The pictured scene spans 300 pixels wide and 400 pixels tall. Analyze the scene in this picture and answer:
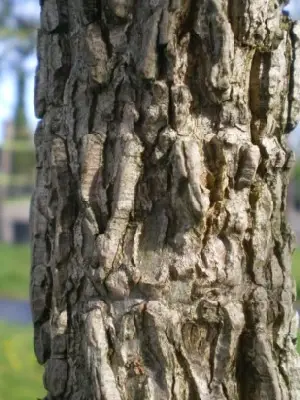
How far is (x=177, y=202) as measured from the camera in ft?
5.47

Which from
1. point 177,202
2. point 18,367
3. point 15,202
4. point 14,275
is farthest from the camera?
point 15,202


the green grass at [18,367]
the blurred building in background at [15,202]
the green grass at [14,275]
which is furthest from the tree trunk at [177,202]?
the blurred building in background at [15,202]

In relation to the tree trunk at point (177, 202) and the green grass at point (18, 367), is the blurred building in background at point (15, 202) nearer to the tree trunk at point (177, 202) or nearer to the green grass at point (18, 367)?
the green grass at point (18, 367)

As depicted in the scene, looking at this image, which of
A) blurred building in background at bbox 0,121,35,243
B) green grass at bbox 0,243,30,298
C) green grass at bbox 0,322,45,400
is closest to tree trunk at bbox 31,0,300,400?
green grass at bbox 0,322,45,400

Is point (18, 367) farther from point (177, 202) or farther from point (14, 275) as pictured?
point (14, 275)

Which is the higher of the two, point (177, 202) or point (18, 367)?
point (177, 202)

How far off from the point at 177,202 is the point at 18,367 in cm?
338

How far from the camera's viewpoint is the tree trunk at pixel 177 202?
1.67m

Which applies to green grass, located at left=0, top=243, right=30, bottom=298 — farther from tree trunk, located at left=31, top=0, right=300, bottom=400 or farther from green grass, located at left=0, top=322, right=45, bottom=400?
tree trunk, located at left=31, top=0, right=300, bottom=400

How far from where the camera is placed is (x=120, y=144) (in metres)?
1.71

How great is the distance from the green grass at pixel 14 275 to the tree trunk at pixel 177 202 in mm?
6714

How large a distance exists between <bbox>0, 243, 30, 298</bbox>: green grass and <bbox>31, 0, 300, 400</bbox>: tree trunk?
6714mm

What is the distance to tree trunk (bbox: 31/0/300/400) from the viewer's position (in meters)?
1.67

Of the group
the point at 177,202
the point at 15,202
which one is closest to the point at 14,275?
the point at 177,202
